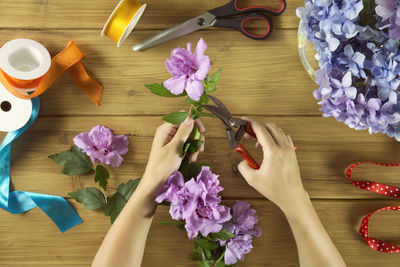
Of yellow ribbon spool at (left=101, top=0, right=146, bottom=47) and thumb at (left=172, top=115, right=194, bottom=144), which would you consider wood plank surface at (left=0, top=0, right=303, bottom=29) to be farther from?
thumb at (left=172, top=115, right=194, bottom=144)

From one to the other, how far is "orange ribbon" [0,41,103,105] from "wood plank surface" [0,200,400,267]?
292 millimetres

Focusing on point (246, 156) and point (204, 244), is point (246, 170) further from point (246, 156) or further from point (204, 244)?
point (204, 244)

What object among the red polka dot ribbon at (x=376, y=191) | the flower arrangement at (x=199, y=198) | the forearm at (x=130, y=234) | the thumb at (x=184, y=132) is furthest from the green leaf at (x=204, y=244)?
the red polka dot ribbon at (x=376, y=191)

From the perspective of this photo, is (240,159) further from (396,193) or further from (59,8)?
(59,8)

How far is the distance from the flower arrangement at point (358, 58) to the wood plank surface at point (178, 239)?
1.19ft

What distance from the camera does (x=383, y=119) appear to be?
22.9 inches

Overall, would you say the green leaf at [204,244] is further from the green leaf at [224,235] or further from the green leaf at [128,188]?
the green leaf at [128,188]

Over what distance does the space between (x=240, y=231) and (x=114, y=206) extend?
0.97 feet

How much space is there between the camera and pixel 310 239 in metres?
0.82

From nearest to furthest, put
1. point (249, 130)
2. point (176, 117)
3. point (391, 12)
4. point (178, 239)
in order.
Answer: point (391, 12)
point (176, 117)
point (249, 130)
point (178, 239)

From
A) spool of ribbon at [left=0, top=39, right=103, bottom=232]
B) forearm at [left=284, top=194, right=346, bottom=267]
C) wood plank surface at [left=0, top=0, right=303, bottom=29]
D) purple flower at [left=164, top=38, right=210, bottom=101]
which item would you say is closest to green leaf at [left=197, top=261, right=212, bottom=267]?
forearm at [left=284, top=194, right=346, bottom=267]

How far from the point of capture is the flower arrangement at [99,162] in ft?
2.90

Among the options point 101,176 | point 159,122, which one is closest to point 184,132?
point 159,122

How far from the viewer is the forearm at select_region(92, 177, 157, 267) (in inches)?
31.1
